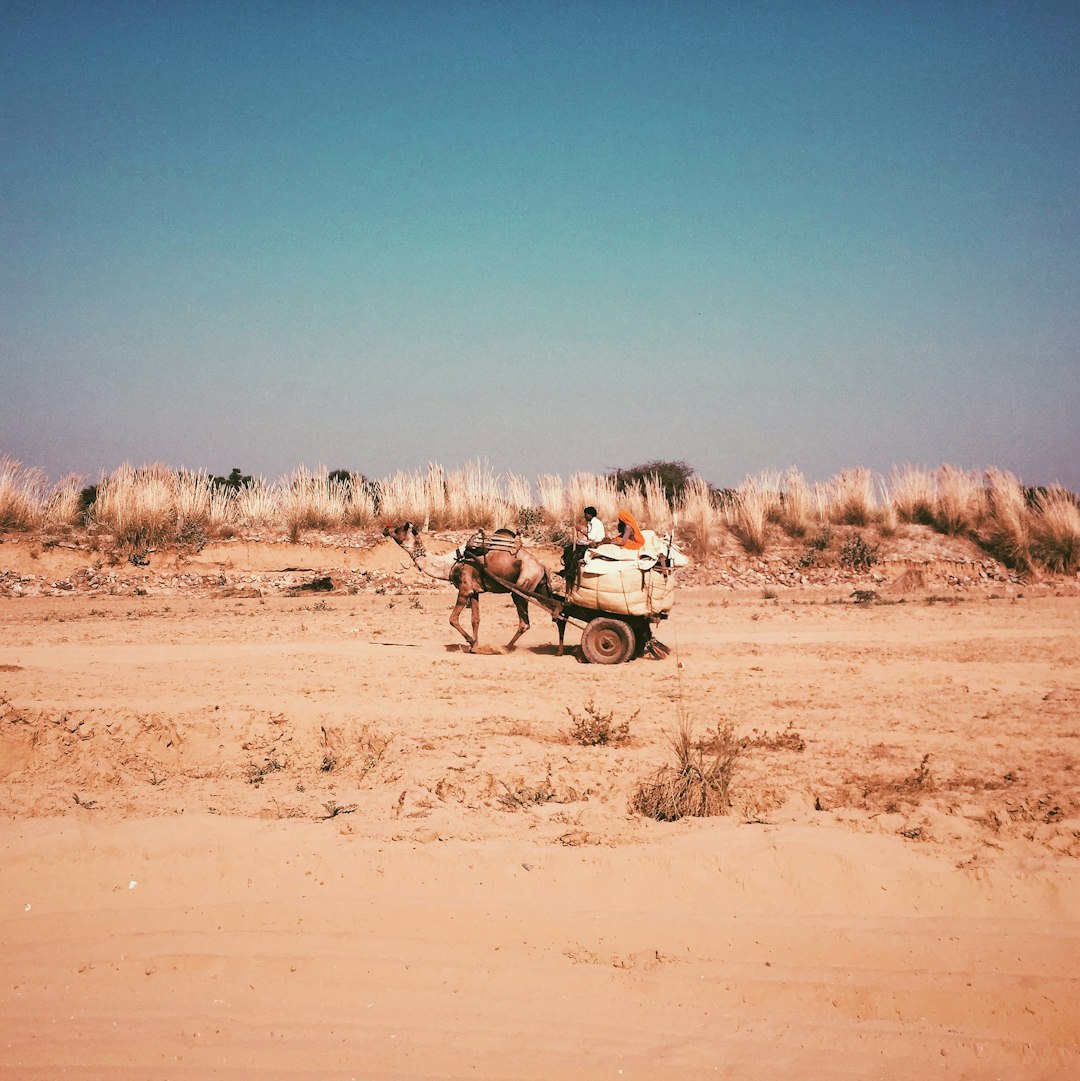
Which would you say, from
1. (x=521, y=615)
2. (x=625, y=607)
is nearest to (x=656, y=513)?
(x=521, y=615)

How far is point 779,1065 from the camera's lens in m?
3.37

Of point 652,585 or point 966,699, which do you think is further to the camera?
point 652,585

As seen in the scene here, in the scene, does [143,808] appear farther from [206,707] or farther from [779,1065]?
[779,1065]

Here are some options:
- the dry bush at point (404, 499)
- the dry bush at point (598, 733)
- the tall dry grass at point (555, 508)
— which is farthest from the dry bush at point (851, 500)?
the dry bush at point (598, 733)

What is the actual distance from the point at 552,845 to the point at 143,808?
100 inches

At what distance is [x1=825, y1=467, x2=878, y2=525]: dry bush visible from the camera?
23.0m

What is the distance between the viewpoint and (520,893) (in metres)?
4.49

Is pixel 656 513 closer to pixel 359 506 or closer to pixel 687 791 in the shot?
pixel 359 506

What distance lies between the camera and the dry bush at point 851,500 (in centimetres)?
2297

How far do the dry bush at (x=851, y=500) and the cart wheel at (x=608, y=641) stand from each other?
1415 cm

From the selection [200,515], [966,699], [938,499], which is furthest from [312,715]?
[938,499]

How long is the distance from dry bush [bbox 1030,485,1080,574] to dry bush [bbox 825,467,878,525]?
12.2 ft

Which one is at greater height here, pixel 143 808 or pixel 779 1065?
pixel 143 808

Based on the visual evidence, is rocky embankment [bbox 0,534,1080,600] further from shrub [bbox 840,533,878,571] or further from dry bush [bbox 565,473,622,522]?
dry bush [bbox 565,473,622,522]
